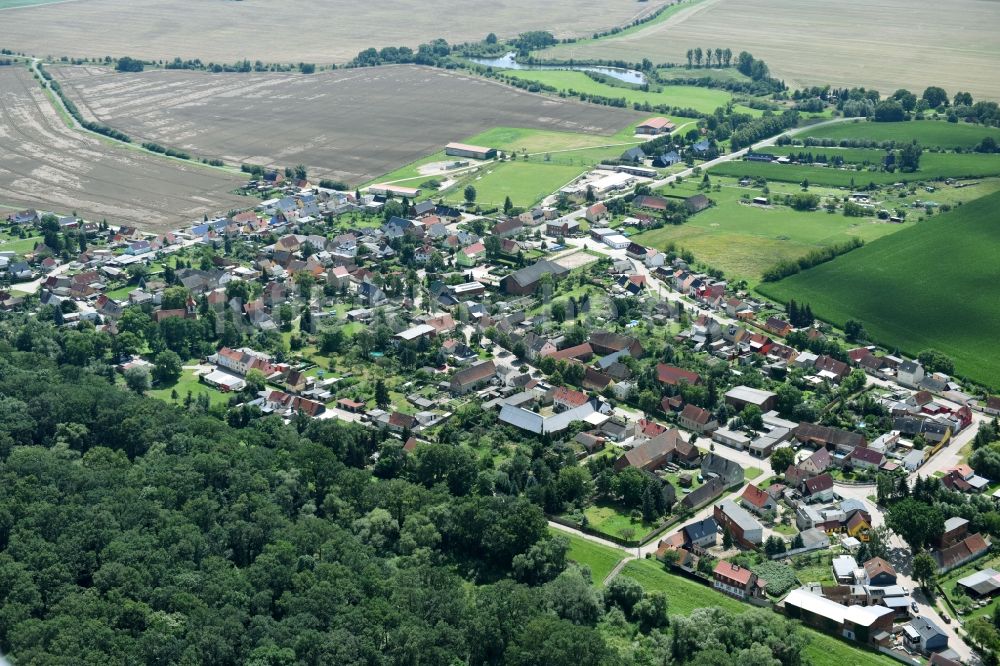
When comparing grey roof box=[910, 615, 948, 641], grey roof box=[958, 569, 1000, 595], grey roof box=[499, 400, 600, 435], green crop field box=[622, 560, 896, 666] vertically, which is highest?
grey roof box=[499, 400, 600, 435]

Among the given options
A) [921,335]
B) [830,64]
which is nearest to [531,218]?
[921,335]

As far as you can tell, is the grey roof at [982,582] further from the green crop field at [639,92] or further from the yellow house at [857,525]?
the green crop field at [639,92]

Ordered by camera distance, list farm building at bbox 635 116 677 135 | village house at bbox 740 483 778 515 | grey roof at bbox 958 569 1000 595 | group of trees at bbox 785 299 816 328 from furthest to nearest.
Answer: farm building at bbox 635 116 677 135 < group of trees at bbox 785 299 816 328 < village house at bbox 740 483 778 515 < grey roof at bbox 958 569 1000 595

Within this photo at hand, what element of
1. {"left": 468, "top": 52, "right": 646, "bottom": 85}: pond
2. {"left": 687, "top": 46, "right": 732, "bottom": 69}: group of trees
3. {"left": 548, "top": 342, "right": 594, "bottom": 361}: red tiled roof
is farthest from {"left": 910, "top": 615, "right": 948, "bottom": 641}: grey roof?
{"left": 687, "top": 46, "right": 732, "bottom": 69}: group of trees

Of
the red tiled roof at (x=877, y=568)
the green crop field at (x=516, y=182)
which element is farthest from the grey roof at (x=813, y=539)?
the green crop field at (x=516, y=182)

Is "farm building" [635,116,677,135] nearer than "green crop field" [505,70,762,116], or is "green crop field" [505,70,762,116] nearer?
"farm building" [635,116,677,135]

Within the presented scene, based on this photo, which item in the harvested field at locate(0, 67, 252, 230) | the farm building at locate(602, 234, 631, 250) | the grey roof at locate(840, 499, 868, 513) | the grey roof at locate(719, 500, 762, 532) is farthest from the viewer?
the harvested field at locate(0, 67, 252, 230)

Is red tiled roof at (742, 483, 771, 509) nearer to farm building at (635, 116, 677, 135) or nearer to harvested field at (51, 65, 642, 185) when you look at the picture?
harvested field at (51, 65, 642, 185)

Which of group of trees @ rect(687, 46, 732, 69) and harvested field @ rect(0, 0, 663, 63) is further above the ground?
harvested field @ rect(0, 0, 663, 63)
